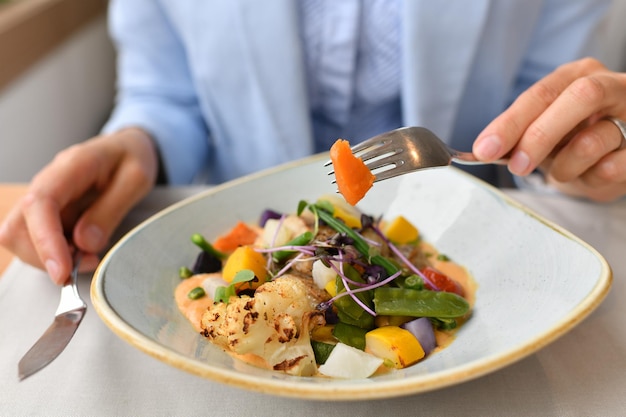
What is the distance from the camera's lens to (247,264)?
84cm

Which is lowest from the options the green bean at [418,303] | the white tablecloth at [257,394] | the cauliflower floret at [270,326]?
the white tablecloth at [257,394]

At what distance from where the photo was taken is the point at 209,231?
103cm

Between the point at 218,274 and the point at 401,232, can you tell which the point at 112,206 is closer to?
the point at 218,274

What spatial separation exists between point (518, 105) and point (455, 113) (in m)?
0.68

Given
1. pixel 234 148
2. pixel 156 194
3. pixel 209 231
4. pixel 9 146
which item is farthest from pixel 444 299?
pixel 9 146

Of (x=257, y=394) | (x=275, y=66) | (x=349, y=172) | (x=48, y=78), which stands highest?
(x=349, y=172)

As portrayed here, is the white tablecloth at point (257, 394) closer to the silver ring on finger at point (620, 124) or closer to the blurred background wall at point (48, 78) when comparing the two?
the silver ring on finger at point (620, 124)

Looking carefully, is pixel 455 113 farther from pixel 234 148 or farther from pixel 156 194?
pixel 156 194

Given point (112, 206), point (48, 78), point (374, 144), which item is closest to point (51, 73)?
point (48, 78)

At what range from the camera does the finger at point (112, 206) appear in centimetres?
104

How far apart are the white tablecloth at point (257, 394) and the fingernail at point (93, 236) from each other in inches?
6.8

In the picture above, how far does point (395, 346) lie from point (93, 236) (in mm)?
619

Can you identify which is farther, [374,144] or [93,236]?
[93,236]

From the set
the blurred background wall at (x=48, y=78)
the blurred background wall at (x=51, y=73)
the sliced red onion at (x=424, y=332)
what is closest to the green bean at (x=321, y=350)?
the sliced red onion at (x=424, y=332)
